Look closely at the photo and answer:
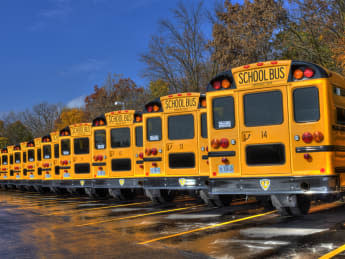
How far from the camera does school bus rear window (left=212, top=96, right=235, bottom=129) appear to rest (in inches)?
353

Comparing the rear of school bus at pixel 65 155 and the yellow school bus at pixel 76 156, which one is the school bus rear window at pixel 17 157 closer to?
the rear of school bus at pixel 65 155

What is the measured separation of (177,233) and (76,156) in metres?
10.1

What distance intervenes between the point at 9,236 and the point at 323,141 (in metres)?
5.82

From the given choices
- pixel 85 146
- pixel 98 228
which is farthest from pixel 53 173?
pixel 98 228

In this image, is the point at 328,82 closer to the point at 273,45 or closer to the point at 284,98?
the point at 284,98

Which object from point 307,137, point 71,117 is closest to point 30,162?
point 307,137

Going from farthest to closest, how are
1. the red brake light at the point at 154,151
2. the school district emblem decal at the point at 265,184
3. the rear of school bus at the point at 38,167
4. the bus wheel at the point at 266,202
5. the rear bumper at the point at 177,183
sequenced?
the rear of school bus at the point at 38,167 < the red brake light at the point at 154,151 < the rear bumper at the point at 177,183 < the bus wheel at the point at 266,202 < the school district emblem decal at the point at 265,184

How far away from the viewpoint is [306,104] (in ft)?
26.8

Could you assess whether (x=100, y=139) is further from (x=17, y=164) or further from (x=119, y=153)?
(x=17, y=164)

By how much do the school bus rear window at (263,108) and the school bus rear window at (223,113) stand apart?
0.29 metres

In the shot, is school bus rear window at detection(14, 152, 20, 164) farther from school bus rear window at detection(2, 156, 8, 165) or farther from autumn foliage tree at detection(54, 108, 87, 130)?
autumn foliage tree at detection(54, 108, 87, 130)

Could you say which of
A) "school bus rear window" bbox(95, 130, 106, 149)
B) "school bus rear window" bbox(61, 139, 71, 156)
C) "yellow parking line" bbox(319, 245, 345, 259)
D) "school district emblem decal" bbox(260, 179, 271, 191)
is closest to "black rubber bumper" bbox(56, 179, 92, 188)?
"school bus rear window" bbox(61, 139, 71, 156)

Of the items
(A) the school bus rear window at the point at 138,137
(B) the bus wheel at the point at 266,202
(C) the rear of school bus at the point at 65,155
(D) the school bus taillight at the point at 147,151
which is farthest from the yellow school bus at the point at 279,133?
(C) the rear of school bus at the point at 65,155

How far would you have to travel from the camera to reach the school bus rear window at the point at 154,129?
12.5 meters
